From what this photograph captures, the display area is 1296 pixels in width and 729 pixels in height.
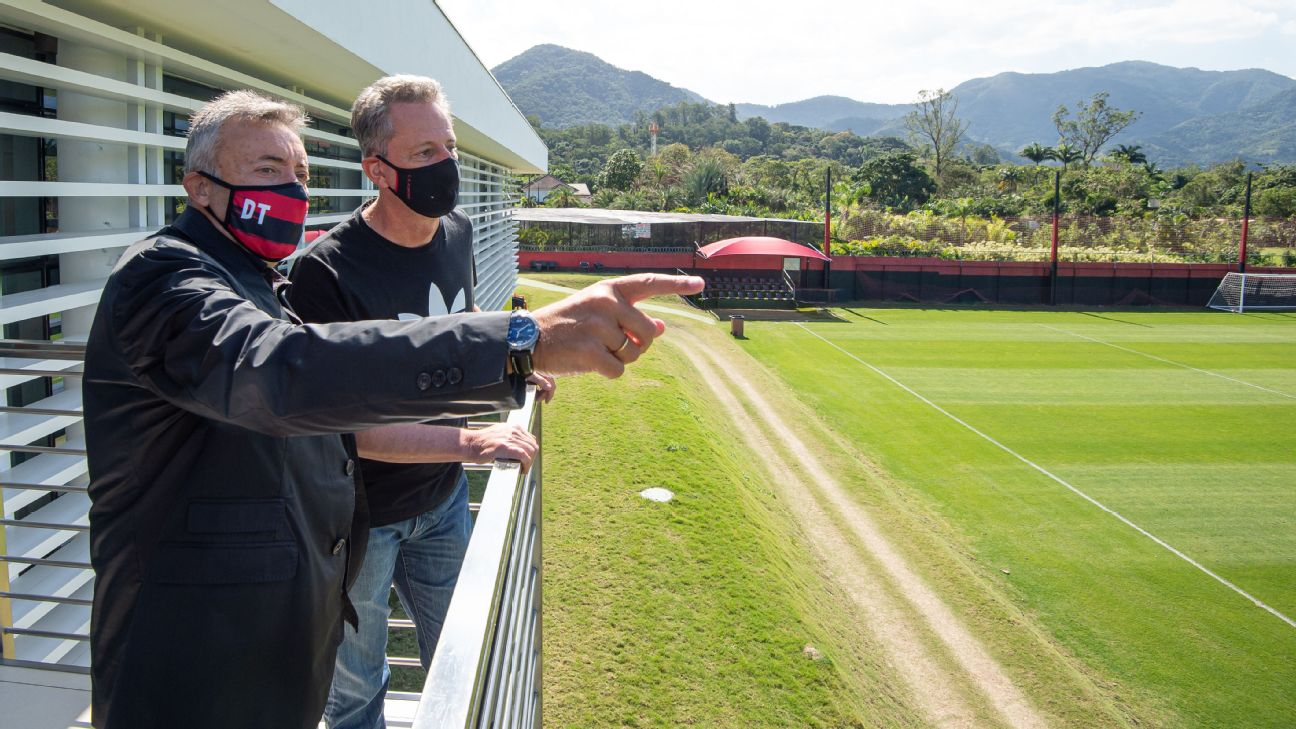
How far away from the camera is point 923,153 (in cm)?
8794

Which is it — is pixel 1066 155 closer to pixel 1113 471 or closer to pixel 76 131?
pixel 1113 471

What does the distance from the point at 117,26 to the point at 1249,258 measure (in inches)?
1784

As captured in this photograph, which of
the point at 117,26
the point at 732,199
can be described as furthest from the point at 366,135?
the point at 732,199

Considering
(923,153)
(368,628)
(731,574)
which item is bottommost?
(731,574)

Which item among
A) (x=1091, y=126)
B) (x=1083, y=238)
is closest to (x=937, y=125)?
(x=1091, y=126)

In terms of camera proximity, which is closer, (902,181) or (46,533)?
(46,533)

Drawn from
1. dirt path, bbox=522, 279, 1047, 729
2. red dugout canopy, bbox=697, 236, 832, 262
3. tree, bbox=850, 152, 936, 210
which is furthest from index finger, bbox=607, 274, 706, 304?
tree, bbox=850, 152, 936, 210

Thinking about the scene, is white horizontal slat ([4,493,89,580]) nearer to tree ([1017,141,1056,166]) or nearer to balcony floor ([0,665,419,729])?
balcony floor ([0,665,419,729])

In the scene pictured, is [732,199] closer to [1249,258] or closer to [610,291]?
[1249,258]

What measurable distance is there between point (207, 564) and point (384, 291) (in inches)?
47.1

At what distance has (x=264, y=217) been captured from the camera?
1699 millimetres

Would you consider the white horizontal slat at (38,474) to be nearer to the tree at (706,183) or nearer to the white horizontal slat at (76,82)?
the white horizontal slat at (76,82)

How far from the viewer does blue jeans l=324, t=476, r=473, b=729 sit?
2.33 meters

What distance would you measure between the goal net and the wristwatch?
40.5m
